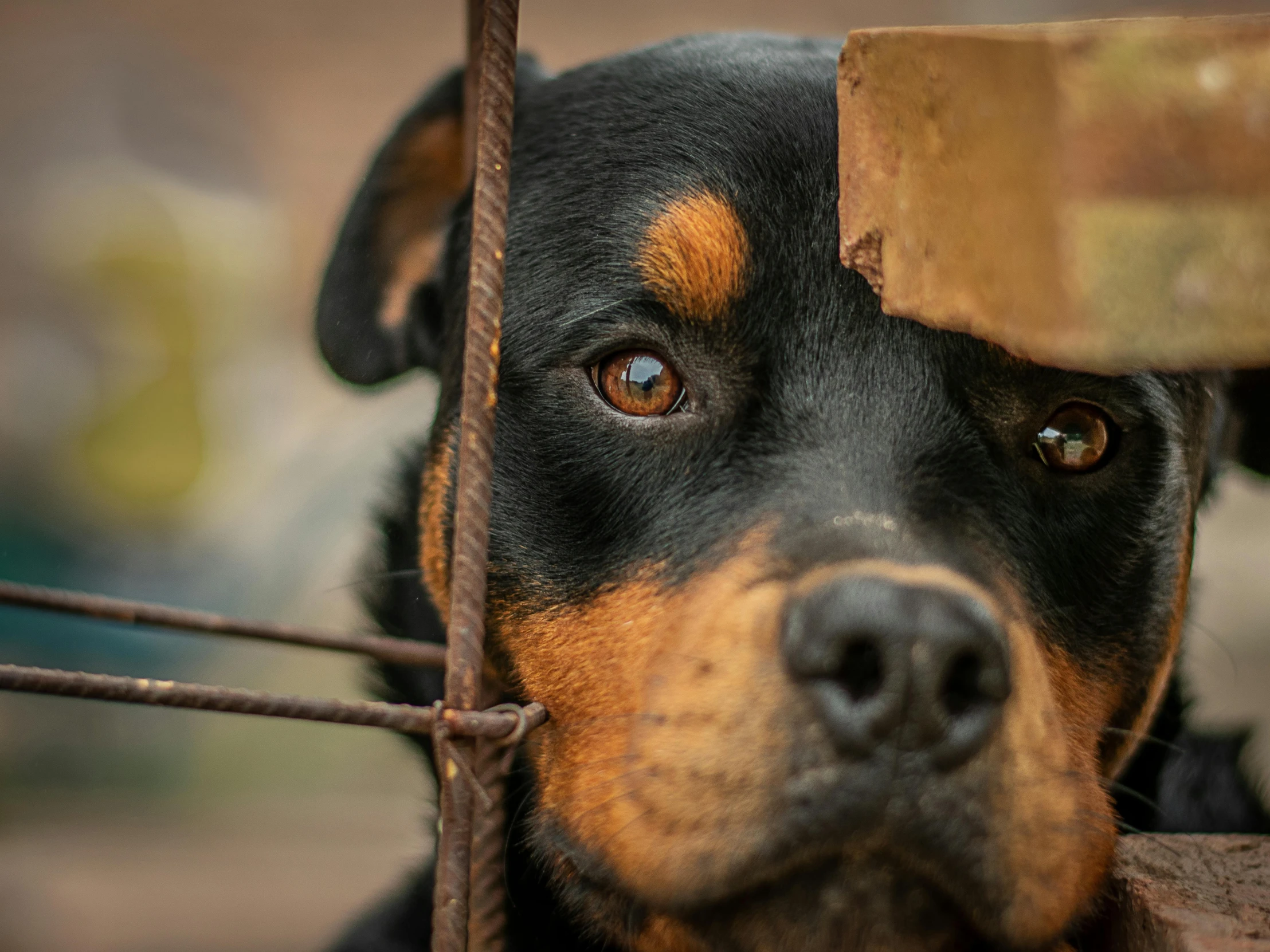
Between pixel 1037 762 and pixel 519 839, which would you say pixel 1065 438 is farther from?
pixel 519 839

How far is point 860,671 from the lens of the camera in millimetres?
1298

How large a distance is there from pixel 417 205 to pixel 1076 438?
1.46 metres

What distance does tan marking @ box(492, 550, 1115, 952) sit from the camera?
51.6 inches

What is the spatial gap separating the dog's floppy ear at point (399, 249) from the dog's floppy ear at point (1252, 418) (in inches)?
64.8

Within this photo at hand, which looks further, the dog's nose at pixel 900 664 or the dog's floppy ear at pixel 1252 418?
the dog's floppy ear at pixel 1252 418

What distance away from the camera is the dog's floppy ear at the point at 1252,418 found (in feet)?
7.84

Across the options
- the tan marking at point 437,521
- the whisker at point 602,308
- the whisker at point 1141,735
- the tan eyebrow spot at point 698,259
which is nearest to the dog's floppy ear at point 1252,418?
the whisker at point 1141,735

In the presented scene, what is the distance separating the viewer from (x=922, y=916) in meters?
1.36

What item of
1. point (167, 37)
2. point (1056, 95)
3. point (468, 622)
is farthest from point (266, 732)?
point (1056, 95)

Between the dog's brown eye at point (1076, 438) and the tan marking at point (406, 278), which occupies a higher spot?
the tan marking at point (406, 278)

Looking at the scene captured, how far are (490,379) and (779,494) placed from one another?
436mm

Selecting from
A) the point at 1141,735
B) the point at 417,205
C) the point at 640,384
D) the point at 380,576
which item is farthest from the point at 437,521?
the point at 1141,735

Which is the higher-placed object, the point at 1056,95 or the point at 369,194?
the point at 1056,95

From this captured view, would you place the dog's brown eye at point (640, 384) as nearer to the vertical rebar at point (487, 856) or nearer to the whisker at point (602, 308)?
the whisker at point (602, 308)
